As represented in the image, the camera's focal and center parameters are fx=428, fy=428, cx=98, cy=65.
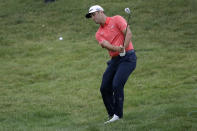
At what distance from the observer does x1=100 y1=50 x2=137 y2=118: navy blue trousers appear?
7965 mm

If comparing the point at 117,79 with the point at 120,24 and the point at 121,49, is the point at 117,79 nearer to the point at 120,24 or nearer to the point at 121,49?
the point at 121,49

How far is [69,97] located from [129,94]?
5.73 feet

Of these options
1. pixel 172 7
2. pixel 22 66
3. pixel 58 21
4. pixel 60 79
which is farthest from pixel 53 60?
pixel 172 7

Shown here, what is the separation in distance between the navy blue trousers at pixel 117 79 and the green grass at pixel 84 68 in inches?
16.3

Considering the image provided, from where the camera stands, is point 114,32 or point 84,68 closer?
point 114,32

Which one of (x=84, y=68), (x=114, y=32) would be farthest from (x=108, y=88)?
Result: (x=84, y=68)

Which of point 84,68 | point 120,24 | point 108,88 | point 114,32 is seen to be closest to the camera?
point 120,24

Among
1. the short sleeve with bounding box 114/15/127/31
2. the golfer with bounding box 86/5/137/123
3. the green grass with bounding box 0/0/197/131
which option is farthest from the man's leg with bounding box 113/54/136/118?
the short sleeve with bounding box 114/15/127/31

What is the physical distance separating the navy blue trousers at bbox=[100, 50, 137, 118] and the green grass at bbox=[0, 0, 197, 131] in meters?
0.41

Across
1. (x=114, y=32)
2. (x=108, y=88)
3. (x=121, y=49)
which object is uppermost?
(x=114, y=32)

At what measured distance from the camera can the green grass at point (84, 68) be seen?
9344 millimetres

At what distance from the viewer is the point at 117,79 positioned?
7941 mm

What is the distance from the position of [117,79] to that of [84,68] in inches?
326

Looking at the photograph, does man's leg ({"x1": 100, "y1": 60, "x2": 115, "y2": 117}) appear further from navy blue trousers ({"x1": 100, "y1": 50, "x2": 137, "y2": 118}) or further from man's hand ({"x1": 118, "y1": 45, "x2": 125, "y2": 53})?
man's hand ({"x1": 118, "y1": 45, "x2": 125, "y2": 53})
